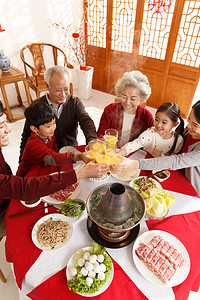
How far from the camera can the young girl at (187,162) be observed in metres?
1.57

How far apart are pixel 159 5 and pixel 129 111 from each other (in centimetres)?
263

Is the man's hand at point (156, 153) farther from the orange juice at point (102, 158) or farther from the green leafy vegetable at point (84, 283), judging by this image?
the green leafy vegetable at point (84, 283)

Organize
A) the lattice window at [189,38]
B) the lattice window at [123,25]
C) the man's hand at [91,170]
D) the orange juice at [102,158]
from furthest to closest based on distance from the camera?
the lattice window at [123,25], the lattice window at [189,38], the orange juice at [102,158], the man's hand at [91,170]

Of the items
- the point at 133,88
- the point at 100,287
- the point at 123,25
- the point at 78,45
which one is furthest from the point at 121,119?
the point at 78,45

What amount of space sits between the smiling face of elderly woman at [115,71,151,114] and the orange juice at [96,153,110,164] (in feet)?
2.43

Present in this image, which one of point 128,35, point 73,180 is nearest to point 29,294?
point 73,180

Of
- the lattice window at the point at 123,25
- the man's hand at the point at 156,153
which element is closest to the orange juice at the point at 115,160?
the man's hand at the point at 156,153

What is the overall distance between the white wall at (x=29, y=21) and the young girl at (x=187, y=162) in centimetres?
353

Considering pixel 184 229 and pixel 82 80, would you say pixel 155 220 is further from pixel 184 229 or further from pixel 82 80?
pixel 82 80

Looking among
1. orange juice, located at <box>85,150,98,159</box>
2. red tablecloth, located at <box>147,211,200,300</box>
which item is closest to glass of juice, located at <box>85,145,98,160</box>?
orange juice, located at <box>85,150,98,159</box>

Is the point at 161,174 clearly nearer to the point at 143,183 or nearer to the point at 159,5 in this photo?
the point at 143,183

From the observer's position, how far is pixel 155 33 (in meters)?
3.97

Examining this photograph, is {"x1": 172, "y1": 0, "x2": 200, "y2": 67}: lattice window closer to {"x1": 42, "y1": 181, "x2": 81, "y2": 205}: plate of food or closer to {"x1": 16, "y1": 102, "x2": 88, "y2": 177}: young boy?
{"x1": 16, "y1": 102, "x2": 88, "y2": 177}: young boy

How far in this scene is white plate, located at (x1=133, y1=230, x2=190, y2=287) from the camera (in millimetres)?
1056
